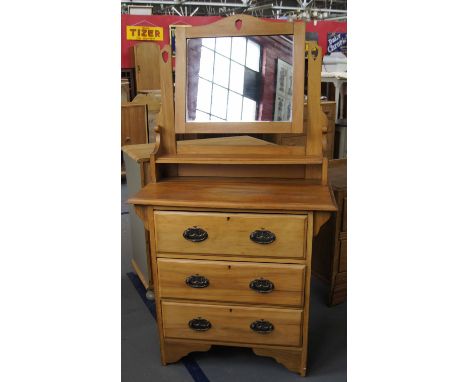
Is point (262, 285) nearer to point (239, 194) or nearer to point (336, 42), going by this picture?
point (239, 194)

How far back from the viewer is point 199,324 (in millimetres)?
2113

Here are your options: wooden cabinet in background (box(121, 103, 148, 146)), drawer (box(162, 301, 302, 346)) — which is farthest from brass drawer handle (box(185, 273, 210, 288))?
wooden cabinet in background (box(121, 103, 148, 146))

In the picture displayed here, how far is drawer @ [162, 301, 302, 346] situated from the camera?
6.65 feet

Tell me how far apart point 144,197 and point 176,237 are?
23cm

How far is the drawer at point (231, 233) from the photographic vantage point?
1.87 metres

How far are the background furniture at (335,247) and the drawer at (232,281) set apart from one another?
665 millimetres

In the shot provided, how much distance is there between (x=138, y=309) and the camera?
2.73 metres

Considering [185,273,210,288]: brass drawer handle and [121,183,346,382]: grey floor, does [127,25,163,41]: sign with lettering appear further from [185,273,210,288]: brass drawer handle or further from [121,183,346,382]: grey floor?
[185,273,210,288]: brass drawer handle

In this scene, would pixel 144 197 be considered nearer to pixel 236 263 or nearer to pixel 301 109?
pixel 236 263

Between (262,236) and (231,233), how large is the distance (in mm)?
140

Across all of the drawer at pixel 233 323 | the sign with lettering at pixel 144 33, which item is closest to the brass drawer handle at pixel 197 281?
the drawer at pixel 233 323

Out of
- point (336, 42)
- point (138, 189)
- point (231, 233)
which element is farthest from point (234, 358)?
point (336, 42)

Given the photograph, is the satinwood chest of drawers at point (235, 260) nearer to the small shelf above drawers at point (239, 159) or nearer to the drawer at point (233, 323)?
the drawer at point (233, 323)

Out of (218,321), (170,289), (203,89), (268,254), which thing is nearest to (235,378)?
(218,321)
